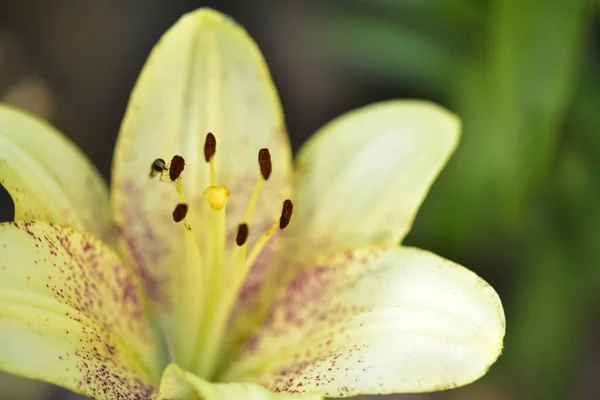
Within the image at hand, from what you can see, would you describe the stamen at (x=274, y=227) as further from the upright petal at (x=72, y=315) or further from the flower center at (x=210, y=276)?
the upright petal at (x=72, y=315)

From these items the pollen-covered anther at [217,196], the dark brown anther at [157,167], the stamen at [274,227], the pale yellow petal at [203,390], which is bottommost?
the pale yellow petal at [203,390]

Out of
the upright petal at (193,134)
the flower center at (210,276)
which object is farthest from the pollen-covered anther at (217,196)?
the upright petal at (193,134)

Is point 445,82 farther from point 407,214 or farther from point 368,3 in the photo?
point 407,214

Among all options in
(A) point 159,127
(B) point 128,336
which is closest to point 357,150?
(A) point 159,127

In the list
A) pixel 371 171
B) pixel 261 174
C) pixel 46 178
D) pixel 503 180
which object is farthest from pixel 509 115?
pixel 46 178

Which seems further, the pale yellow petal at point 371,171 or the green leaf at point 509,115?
the green leaf at point 509,115

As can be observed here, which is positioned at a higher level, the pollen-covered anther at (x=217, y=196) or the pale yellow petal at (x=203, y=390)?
the pollen-covered anther at (x=217, y=196)

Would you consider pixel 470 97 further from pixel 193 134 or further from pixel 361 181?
pixel 193 134

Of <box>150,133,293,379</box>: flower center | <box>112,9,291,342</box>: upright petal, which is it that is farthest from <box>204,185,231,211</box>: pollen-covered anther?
<box>112,9,291,342</box>: upright petal
